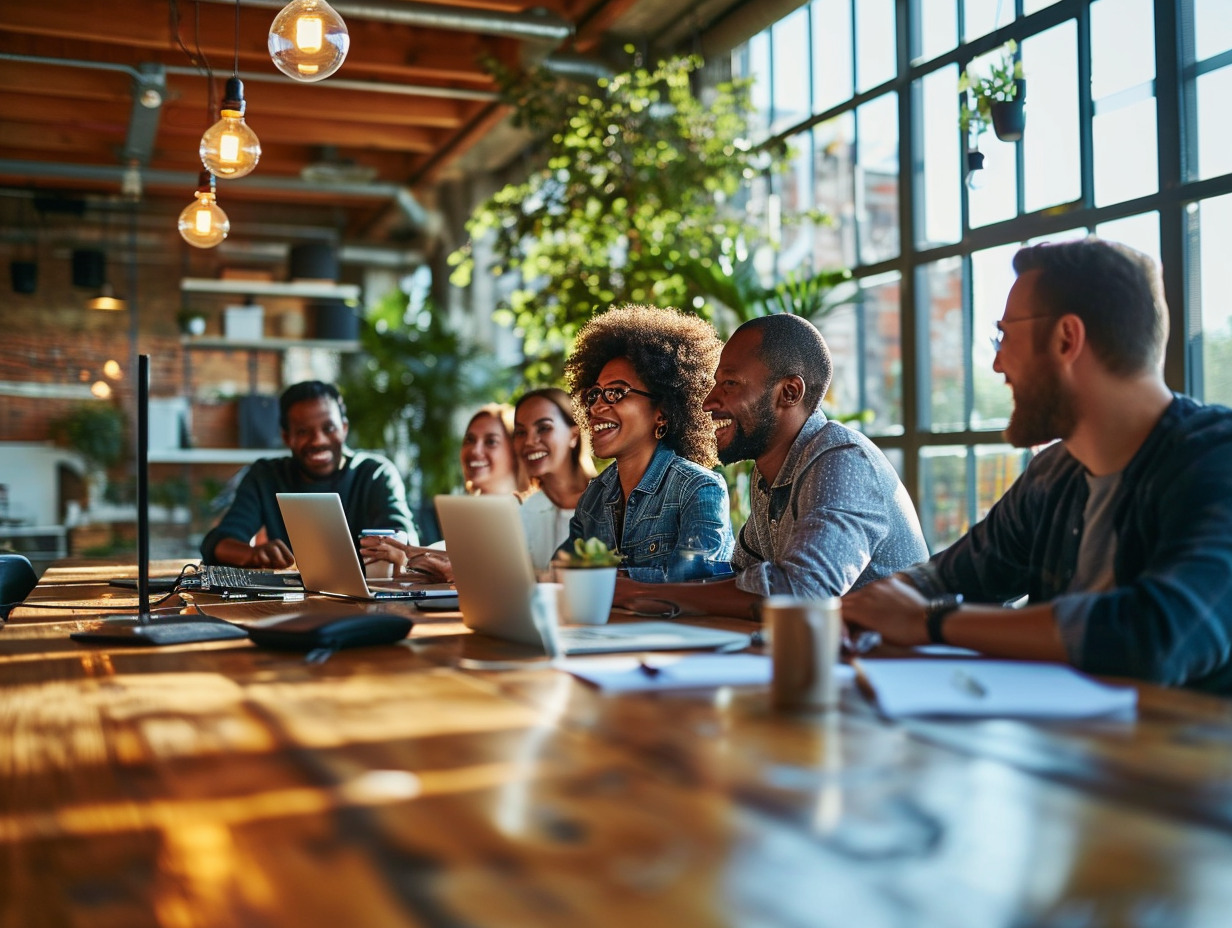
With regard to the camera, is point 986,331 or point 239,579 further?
point 986,331

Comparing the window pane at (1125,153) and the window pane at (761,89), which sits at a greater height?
the window pane at (761,89)

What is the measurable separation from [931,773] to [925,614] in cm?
72

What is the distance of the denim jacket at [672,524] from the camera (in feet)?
9.34

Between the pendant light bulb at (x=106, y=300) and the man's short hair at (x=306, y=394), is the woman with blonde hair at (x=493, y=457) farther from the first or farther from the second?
the pendant light bulb at (x=106, y=300)

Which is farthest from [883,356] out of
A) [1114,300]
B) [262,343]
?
[262,343]

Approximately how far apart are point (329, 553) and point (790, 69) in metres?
4.64

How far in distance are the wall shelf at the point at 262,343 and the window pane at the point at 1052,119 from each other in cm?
614

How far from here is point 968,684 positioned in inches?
52.4

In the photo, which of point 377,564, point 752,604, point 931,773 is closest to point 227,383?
point 377,564

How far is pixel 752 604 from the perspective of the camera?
2254 mm

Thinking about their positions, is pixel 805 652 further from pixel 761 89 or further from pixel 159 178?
pixel 159 178

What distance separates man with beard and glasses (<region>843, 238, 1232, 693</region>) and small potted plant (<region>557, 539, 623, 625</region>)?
1.33 ft

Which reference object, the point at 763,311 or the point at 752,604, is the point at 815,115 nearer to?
the point at 763,311

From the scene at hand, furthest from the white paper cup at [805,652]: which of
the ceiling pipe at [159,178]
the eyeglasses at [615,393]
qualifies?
the ceiling pipe at [159,178]
